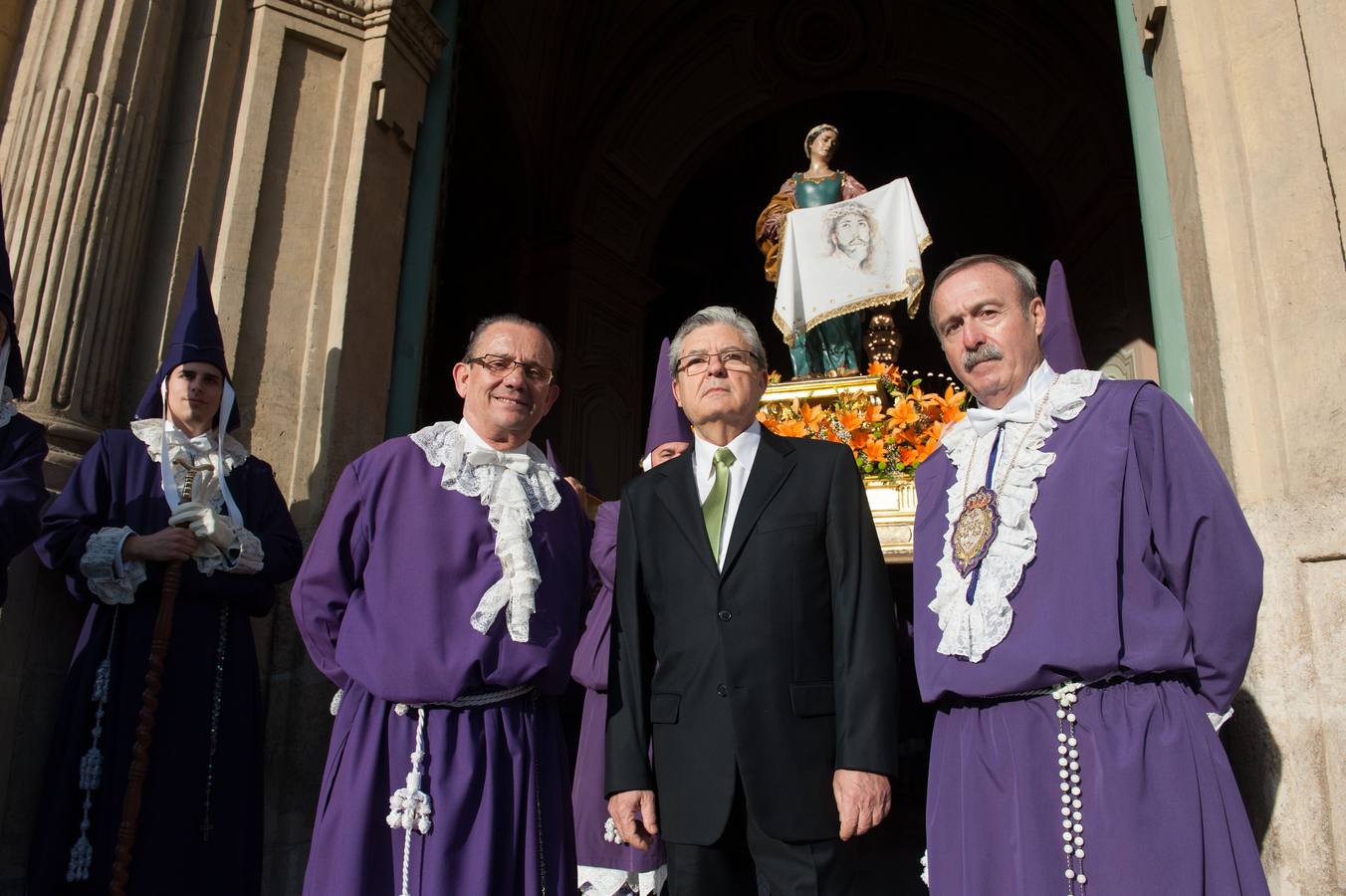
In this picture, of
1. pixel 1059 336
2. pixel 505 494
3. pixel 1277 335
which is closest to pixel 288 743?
pixel 505 494

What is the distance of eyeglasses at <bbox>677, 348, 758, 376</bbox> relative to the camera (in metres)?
2.48

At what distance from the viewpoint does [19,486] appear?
268cm

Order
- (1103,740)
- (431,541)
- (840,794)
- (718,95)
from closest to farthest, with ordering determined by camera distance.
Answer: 1. (1103,740)
2. (840,794)
3. (431,541)
4. (718,95)

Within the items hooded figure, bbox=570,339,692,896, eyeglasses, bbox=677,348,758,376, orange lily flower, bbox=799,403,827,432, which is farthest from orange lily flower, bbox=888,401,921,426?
eyeglasses, bbox=677,348,758,376

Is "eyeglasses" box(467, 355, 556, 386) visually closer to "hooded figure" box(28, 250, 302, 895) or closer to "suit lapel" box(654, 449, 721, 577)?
"suit lapel" box(654, 449, 721, 577)

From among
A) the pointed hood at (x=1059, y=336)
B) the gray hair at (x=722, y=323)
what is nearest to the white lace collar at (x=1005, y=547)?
the gray hair at (x=722, y=323)

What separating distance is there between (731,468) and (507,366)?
677mm

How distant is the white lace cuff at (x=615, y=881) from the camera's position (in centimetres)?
289

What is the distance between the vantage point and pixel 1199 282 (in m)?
3.21

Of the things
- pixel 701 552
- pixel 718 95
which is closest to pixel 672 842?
pixel 701 552

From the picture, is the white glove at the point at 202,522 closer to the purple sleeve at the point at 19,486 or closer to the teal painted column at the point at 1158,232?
the purple sleeve at the point at 19,486

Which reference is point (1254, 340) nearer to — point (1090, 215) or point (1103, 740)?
point (1103, 740)

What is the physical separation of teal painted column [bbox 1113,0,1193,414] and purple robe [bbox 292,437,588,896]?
7.48 ft

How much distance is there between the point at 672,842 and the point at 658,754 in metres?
0.18
